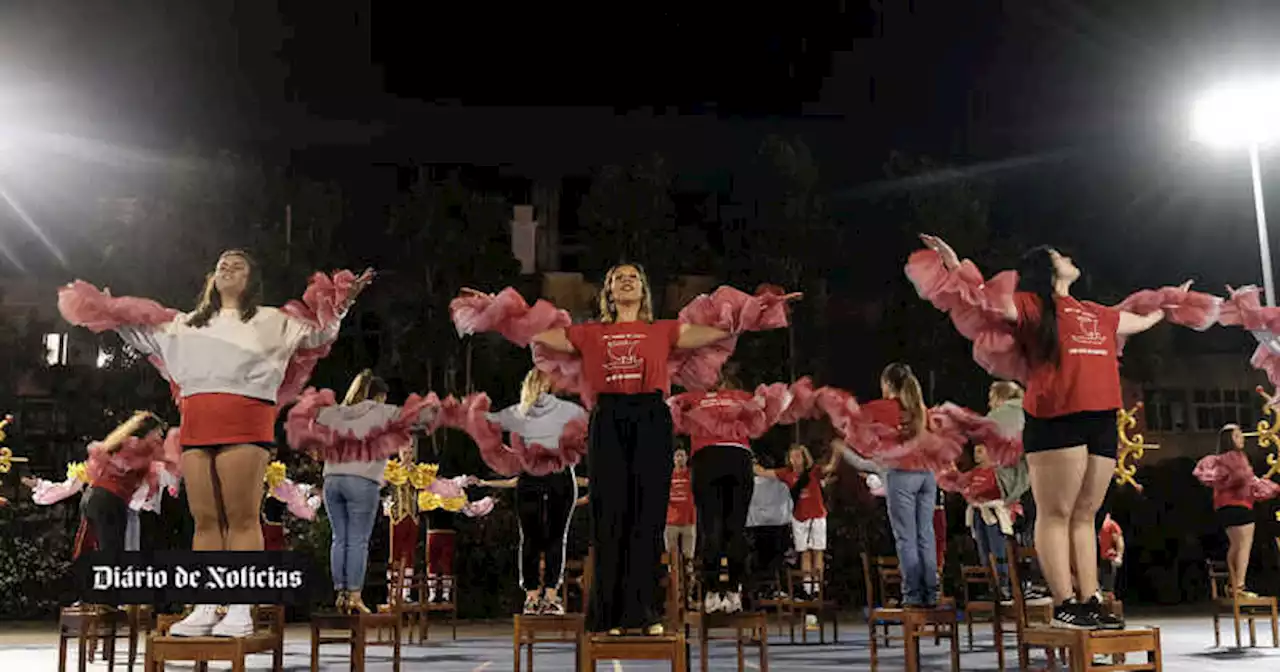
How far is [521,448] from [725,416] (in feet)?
4.14

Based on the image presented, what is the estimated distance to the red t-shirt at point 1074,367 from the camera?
4168 millimetres

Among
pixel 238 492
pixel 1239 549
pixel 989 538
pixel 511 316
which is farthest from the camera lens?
pixel 1239 549

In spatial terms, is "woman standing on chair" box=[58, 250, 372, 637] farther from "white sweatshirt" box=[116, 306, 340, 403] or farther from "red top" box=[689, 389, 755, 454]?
"red top" box=[689, 389, 755, 454]

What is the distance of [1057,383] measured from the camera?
13.8 ft

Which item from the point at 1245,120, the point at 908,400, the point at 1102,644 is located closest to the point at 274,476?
the point at 908,400

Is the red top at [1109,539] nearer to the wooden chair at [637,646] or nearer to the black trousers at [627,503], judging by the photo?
the black trousers at [627,503]

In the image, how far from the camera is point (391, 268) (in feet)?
50.9

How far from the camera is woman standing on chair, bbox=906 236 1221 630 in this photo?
4.16 m

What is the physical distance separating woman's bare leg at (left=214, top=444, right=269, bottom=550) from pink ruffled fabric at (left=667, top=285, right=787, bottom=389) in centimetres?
174

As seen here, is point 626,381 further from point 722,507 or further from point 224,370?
point 722,507

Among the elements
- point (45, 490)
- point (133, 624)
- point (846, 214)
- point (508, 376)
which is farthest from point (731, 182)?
point (133, 624)

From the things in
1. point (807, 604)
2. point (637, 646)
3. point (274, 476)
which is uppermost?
point (274, 476)

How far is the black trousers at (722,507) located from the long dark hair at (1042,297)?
2449 mm

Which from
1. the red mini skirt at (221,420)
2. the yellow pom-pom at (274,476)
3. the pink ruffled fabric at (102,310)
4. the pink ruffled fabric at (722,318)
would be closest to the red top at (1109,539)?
the pink ruffled fabric at (722,318)
